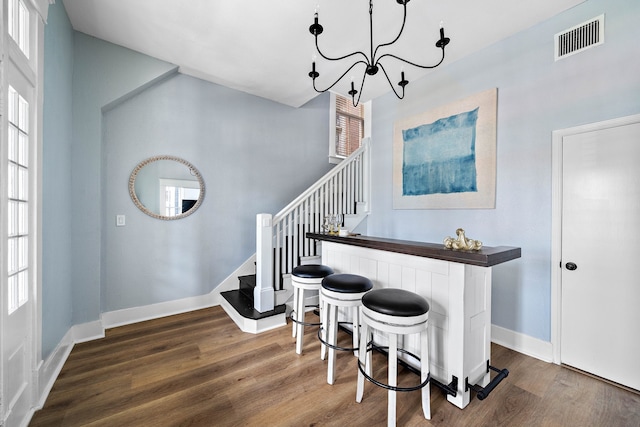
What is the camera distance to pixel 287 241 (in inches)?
132

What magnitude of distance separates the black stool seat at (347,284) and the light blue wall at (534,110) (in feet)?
5.22

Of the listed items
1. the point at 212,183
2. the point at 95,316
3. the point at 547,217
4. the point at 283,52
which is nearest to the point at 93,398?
the point at 95,316

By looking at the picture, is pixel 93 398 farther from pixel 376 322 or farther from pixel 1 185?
pixel 376 322

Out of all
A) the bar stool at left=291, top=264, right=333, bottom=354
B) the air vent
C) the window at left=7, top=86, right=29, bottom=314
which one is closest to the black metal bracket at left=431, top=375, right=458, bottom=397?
the bar stool at left=291, top=264, right=333, bottom=354

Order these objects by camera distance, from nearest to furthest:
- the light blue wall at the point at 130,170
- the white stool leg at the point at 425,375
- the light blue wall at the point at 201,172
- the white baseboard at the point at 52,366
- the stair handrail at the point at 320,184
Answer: the white stool leg at the point at 425,375
the white baseboard at the point at 52,366
the light blue wall at the point at 130,170
the light blue wall at the point at 201,172
the stair handrail at the point at 320,184

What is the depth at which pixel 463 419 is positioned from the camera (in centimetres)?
157

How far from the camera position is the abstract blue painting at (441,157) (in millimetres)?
2785

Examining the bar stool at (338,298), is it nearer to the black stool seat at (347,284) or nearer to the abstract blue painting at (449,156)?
the black stool seat at (347,284)

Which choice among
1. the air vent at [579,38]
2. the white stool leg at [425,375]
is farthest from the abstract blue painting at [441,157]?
the white stool leg at [425,375]

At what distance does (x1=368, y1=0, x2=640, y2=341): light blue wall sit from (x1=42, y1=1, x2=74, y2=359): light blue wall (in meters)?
3.54

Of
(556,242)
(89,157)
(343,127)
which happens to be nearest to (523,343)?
(556,242)

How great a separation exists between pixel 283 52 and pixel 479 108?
7.31 ft

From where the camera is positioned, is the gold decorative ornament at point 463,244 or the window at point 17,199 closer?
the window at point 17,199

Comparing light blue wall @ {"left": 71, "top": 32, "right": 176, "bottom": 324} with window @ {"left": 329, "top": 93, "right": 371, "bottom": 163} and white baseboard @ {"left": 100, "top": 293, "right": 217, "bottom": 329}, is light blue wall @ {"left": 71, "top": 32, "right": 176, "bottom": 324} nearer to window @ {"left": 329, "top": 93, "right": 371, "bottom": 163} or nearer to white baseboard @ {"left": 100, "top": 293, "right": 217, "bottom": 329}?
white baseboard @ {"left": 100, "top": 293, "right": 217, "bottom": 329}
